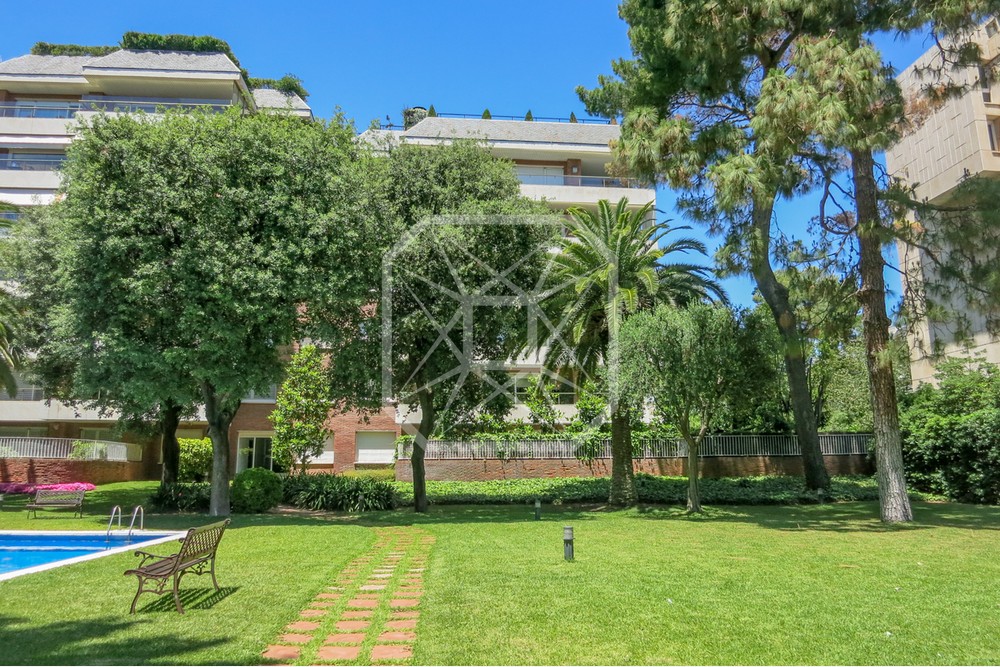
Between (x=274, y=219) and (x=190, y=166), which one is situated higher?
(x=190, y=166)

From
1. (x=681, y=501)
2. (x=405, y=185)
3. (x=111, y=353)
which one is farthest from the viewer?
(x=681, y=501)

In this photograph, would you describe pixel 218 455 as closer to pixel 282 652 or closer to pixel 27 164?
pixel 282 652

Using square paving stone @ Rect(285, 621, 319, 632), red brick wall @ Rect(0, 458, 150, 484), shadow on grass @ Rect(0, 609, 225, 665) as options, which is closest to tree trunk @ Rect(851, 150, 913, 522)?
square paving stone @ Rect(285, 621, 319, 632)

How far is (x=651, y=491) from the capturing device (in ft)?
80.1

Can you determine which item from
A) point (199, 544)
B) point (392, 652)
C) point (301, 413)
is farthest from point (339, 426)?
point (392, 652)

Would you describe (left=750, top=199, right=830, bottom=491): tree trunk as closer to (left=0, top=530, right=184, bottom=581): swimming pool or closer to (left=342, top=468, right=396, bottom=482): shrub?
(left=0, top=530, right=184, bottom=581): swimming pool

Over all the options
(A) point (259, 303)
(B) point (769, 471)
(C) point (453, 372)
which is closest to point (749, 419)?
(B) point (769, 471)

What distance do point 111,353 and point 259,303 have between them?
3.80 meters

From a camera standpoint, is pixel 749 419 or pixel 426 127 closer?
pixel 749 419

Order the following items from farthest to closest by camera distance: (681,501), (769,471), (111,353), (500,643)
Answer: (769,471), (681,501), (111,353), (500,643)

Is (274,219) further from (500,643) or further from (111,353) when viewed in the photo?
(500,643)

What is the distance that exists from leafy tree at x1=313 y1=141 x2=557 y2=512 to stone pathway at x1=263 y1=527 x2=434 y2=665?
31.1ft

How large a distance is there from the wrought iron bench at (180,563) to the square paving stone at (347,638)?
209cm

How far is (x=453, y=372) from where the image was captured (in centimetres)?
2111
